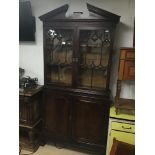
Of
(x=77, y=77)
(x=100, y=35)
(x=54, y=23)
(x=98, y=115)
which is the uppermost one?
(x=54, y=23)

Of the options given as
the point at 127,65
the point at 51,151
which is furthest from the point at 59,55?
the point at 51,151

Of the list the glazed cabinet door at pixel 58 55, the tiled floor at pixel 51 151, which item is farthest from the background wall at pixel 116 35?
the tiled floor at pixel 51 151

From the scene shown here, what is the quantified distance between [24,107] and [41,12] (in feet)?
4.65

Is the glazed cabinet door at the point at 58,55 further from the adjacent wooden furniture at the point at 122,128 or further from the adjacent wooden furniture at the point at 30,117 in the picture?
the adjacent wooden furniture at the point at 122,128

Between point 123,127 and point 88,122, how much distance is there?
487mm

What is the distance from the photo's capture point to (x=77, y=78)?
2365 millimetres

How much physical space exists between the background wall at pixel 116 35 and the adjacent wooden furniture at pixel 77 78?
0.26 meters

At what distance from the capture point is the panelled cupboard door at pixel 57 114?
2.46 m

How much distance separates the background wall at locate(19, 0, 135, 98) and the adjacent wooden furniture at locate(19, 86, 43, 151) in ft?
1.30

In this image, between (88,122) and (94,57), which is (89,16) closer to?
(94,57)

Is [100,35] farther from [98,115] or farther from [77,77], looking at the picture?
[98,115]
